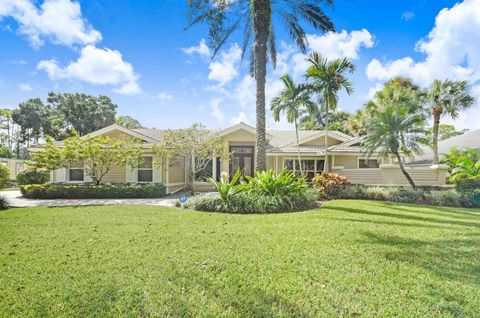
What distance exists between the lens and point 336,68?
1602 centimetres

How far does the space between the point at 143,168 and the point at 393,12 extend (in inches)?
718

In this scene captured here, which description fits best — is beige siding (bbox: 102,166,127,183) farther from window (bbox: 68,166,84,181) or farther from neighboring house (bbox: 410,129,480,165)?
neighboring house (bbox: 410,129,480,165)

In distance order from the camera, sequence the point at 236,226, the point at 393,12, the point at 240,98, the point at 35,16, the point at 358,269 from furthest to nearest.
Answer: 1. the point at 240,98
2. the point at 393,12
3. the point at 35,16
4. the point at 236,226
5. the point at 358,269

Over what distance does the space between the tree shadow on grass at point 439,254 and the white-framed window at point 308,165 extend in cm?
1293

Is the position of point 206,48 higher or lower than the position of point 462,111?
higher

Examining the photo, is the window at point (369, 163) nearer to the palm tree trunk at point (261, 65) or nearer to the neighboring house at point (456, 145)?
the neighboring house at point (456, 145)

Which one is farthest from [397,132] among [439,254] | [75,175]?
[75,175]

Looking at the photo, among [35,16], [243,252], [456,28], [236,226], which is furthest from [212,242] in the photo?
[456,28]

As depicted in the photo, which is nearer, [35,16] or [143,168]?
[35,16]

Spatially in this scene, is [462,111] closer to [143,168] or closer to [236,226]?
[236,226]

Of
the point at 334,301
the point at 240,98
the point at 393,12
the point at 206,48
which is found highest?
the point at 393,12

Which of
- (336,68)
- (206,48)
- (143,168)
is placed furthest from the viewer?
(143,168)

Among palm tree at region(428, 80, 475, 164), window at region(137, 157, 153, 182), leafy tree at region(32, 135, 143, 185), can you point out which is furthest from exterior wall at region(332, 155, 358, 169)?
leafy tree at region(32, 135, 143, 185)

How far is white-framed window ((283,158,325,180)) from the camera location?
61.3 feet
